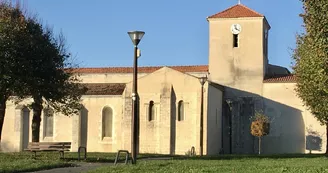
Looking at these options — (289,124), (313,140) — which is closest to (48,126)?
(289,124)

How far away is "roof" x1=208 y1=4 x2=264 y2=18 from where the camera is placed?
50.5 metres

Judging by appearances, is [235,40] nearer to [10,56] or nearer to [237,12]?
[237,12]

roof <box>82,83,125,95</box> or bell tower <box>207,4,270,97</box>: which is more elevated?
bell tower <box>207,4,270,97</box>

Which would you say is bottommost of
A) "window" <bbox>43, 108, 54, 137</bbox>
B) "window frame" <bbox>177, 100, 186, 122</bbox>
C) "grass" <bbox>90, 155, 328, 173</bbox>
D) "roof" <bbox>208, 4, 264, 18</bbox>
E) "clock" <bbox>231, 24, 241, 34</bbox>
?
"grass" <bbox>90, 155, 328, 173</bbox>

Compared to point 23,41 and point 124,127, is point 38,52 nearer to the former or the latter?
point 23,41

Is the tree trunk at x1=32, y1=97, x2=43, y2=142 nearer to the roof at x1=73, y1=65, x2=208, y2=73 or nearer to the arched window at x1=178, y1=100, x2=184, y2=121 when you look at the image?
the arched window at x1=178, y1=100, x2=184, y2=121

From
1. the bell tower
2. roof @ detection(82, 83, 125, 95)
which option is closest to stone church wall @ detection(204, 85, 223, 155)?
the bell tower

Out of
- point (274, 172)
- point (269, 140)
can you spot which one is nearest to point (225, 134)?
point (269, 140)

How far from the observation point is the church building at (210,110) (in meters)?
44.6

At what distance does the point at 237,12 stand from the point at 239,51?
373cm

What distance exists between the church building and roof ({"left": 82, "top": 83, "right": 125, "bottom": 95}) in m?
0.09

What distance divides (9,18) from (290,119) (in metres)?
28.9

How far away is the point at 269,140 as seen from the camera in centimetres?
4928

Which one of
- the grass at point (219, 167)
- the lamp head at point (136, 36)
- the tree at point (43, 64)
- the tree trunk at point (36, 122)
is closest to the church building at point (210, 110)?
the tree trunk at point (36, 122)
